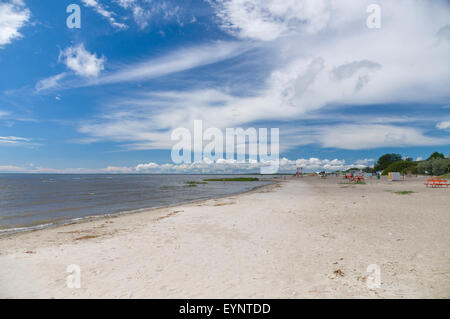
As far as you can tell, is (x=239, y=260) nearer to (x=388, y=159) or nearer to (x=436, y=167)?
(x=436, y=167)

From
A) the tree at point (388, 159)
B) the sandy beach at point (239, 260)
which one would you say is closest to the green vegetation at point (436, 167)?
the tree at point (388, 159)

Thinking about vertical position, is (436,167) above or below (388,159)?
below

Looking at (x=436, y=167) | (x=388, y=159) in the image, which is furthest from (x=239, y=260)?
(x=388, y=159)

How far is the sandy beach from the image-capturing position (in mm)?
5738

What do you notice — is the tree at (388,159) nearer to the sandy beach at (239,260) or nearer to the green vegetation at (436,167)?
the green vegetation at (436,167)

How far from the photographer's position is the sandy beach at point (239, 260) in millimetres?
5738

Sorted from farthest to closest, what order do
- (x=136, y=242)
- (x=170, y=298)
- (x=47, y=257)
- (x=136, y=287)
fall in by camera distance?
(x=136, y=242), (x=47, y=257), (x=136, y=287), (x=170, y=298)

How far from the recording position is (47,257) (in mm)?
8602

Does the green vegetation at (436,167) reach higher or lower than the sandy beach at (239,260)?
higher

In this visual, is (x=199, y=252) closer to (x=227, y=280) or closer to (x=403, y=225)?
(x=227, y=280)

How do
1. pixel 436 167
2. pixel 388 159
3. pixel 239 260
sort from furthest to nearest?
pixel 388 159 < pixel 436 167 < pixel 239 260

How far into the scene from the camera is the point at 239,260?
7.74m
